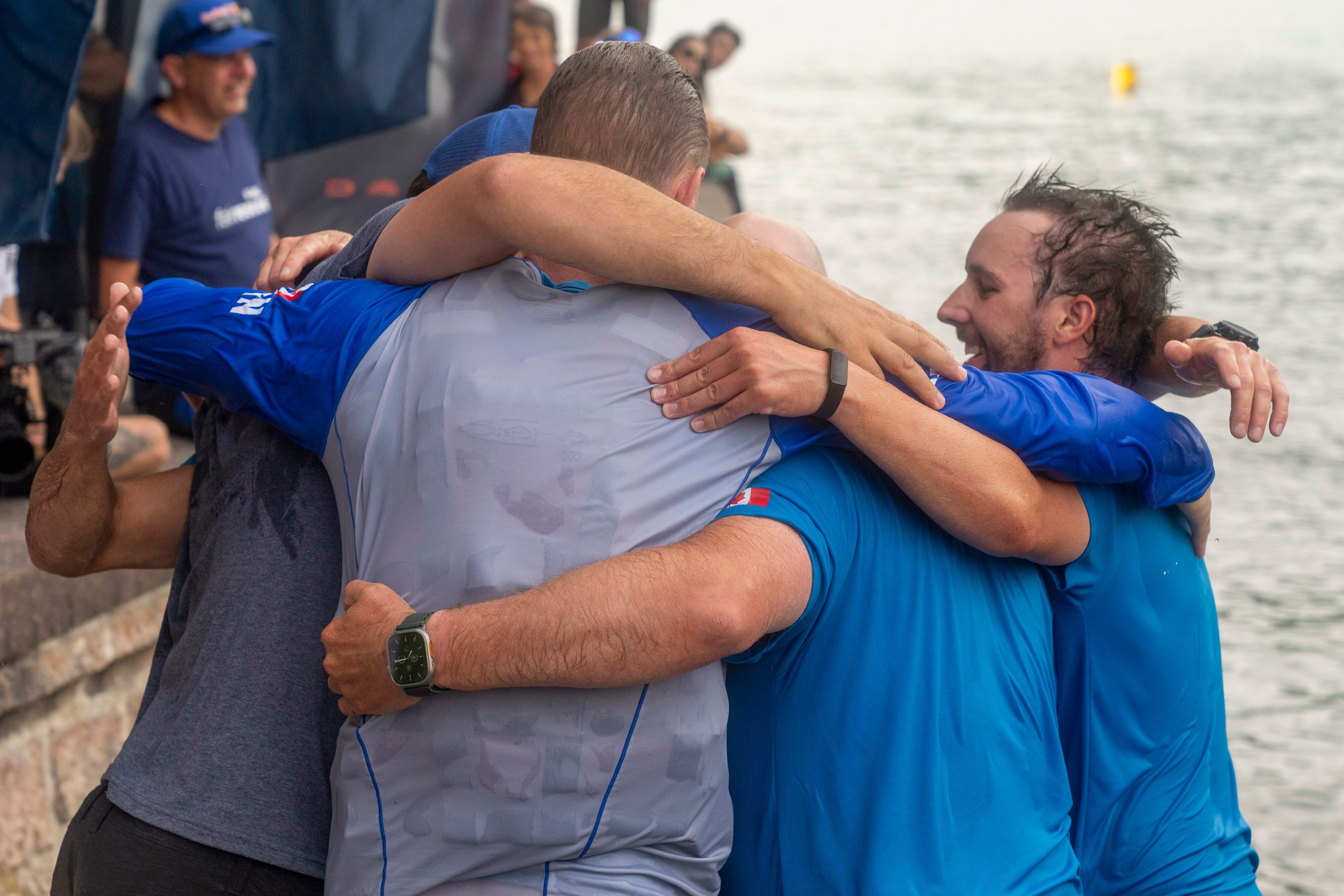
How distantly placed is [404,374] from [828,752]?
31.6 inches

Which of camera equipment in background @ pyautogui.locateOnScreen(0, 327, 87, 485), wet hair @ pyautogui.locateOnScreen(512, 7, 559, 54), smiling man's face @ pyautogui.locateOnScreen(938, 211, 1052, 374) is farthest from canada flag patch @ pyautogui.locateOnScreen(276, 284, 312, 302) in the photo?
wet hair @ pyautogui.locateOnScreen(512, 7, 559, 54)

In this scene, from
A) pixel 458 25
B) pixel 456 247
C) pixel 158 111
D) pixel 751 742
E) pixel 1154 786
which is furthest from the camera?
pixel 458 25

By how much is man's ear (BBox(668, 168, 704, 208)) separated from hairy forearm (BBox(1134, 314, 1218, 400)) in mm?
938

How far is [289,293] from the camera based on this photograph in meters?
1.89

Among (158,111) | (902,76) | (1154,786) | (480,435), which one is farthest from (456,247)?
(902,76)

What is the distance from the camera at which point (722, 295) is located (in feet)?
5.68

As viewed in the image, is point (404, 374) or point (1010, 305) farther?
point (1010, 305)

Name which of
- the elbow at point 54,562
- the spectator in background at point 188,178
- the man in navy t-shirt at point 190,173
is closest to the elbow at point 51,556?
the elbow at point 54,562

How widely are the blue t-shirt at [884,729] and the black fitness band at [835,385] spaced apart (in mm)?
106

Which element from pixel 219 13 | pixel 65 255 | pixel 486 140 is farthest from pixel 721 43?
pixel 486 140

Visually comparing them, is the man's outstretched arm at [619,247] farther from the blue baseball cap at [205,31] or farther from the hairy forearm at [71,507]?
the blue baseball cap at [205,31]

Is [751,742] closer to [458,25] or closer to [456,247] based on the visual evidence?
[456,247]

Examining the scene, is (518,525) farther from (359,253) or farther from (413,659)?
(359,253)

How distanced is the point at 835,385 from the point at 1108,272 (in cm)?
88
